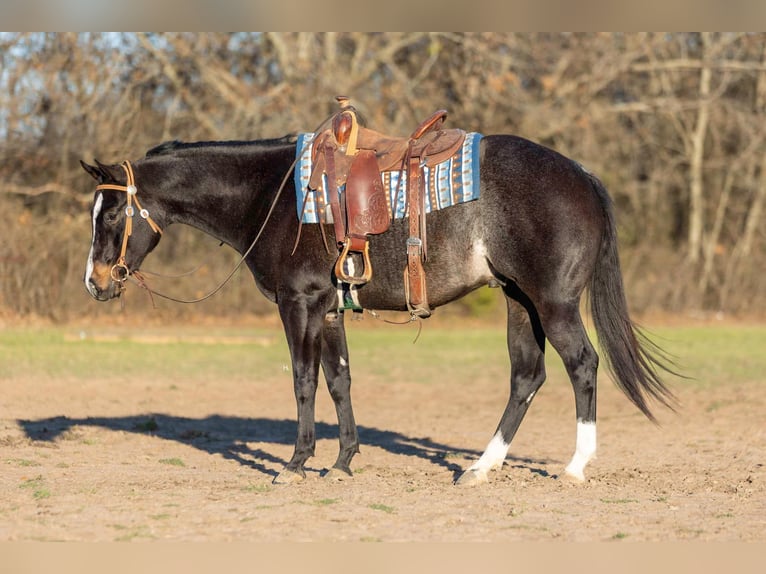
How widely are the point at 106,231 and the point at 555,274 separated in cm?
328

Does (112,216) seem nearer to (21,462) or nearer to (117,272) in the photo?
(117,272)

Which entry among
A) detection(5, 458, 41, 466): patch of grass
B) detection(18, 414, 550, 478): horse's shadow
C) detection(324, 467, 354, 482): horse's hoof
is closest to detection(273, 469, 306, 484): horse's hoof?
detection(324, 467, 354, 482): horse's hoof

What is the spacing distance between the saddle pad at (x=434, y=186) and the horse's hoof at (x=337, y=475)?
71.2 inches

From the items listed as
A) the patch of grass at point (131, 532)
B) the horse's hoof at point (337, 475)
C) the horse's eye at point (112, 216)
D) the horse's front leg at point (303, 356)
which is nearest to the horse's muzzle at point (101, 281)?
the horse's eye at point (112, 216)

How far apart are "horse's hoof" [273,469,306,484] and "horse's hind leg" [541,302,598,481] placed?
189 cm

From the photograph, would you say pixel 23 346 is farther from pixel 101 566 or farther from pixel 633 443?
pixel 101 566

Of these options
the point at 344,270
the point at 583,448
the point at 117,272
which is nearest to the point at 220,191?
the point at 117,272

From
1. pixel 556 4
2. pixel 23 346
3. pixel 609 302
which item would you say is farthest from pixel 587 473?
pixel 23 346

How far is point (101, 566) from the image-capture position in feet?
15.8

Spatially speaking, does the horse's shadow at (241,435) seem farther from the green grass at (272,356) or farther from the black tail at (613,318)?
the green grass at (272,356)

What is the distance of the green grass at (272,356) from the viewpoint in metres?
14.6

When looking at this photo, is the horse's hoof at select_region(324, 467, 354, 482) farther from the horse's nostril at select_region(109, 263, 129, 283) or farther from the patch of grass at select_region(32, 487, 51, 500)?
the horse's nostril at select_region(109, 263, 129, 283)

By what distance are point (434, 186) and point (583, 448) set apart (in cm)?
210

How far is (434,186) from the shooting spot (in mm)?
7191
